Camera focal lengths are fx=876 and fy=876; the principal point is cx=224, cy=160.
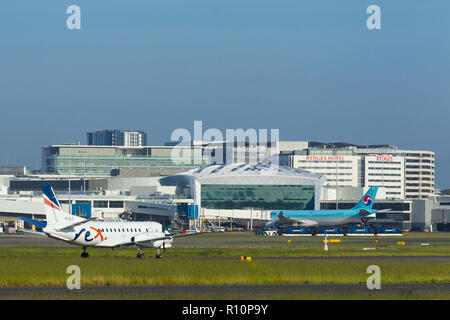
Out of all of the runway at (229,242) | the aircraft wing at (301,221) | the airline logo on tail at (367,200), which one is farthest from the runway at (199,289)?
the airline logo on tail at (367,200)

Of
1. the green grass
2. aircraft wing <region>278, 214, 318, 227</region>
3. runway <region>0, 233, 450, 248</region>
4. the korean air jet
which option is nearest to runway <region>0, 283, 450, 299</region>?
the green grass

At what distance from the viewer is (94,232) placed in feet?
240

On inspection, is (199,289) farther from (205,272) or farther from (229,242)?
(229,242)

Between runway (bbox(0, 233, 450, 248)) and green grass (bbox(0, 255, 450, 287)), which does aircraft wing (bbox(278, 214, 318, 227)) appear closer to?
runway (bbox(0, 233, 450, 248))

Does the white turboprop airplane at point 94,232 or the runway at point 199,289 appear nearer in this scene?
the runway at point 199,289

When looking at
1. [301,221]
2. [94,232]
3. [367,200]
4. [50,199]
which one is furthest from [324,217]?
[50,199]

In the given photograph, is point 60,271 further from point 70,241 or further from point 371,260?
point 371,260

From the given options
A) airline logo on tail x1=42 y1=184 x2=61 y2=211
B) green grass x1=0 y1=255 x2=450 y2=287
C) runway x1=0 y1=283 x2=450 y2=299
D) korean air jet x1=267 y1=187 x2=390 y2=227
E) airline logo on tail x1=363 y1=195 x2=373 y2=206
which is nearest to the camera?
runway x1=0 y1=283 x2=450 y2=299

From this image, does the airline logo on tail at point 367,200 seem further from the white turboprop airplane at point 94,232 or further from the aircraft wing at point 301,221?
the white turboprop airplane at point 94,232

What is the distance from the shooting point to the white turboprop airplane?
234 ft

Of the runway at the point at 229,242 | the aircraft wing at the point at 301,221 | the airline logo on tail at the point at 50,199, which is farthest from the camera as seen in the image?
the aircraft wing at the point at 301,221

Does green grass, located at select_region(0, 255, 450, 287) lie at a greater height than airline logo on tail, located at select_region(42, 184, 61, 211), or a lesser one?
lesser

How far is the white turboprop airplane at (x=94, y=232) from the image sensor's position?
234ft
